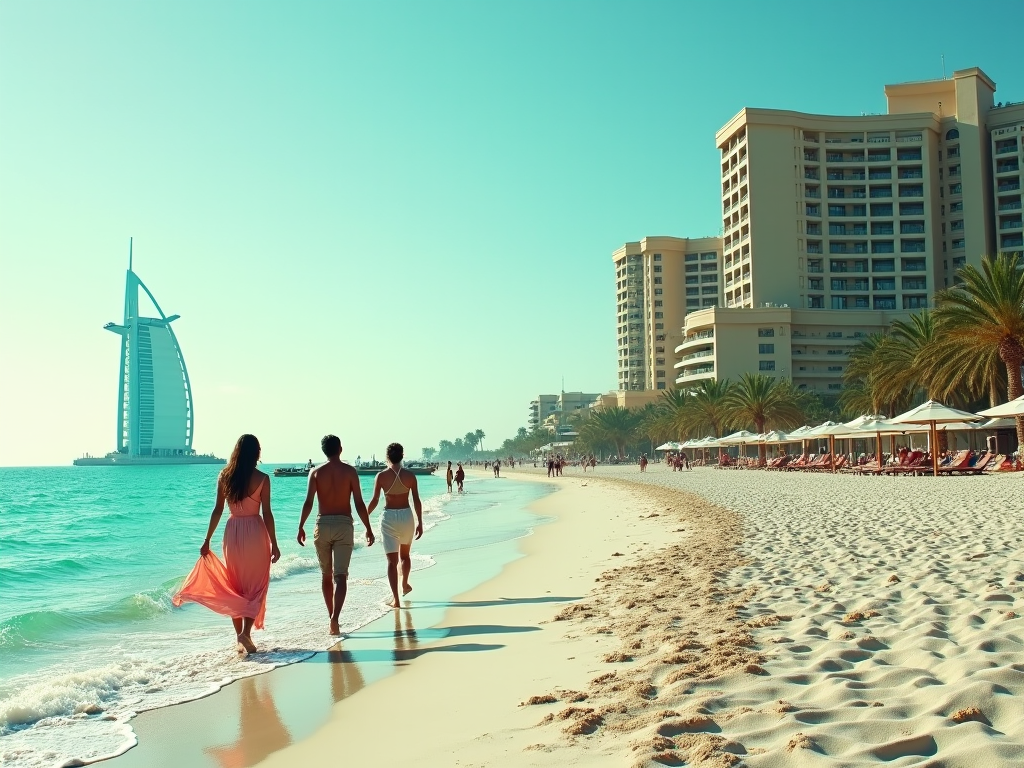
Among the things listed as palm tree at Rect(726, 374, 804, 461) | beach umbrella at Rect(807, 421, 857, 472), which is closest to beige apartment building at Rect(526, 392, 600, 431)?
palm tree at Rect(726, 374, 804, 461)

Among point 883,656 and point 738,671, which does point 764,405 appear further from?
point 738,671

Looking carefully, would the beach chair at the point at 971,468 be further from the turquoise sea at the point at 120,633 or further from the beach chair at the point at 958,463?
the turquoise sea at the point at 120,633

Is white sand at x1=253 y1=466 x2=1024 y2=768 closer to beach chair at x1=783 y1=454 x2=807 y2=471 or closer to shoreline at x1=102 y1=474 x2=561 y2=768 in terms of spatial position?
shoreline at x1=102 y1=474 x2=561 y2=768

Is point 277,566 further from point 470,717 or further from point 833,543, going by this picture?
point 470,717

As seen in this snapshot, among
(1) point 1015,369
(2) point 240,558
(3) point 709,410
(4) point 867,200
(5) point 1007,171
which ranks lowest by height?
(2) point 240,558

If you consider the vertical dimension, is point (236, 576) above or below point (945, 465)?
above

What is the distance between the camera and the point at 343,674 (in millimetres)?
5906

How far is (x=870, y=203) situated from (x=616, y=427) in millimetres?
39086

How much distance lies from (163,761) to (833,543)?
26.2 ft

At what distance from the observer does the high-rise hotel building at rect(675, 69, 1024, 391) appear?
80.3m

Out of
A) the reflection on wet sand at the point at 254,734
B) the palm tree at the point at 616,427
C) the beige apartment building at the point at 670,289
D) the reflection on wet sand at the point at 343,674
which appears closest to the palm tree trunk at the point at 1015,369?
the reflection on wet sand at the point at 343,674

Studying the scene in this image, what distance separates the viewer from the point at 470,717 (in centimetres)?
445

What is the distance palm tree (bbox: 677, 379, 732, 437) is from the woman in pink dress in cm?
5993

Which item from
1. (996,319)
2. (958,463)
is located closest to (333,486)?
(958,463)
